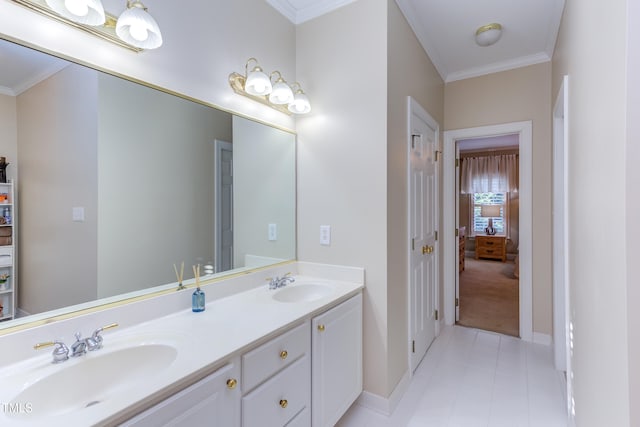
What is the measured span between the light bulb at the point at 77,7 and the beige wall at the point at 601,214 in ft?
5.37

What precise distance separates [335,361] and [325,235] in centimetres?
78

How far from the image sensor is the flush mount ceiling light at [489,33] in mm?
2322

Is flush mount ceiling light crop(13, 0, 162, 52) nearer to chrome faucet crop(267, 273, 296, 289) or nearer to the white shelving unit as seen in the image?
the white shelving unit

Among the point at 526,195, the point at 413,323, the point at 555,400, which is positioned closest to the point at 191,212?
the point at 413,323

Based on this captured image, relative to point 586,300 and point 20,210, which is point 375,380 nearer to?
point 586,300

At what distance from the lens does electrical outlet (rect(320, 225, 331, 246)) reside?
2037 millimetres

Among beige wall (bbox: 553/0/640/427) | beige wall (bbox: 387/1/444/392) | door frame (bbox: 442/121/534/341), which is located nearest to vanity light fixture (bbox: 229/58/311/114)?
beige wall (bbox: 387/1/444/392)

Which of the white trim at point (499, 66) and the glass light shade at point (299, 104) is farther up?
the white trim at point (499, 66)

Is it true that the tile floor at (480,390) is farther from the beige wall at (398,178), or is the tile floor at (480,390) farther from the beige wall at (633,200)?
the beige wall at (633,200)

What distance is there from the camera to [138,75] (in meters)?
1.30

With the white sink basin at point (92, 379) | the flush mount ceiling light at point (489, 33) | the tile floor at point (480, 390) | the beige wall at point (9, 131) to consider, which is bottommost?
the tile floor at point (480, 390)

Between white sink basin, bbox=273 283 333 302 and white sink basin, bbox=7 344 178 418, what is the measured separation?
0.83 metres

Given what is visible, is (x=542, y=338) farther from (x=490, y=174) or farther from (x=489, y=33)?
(x=490, y=174)

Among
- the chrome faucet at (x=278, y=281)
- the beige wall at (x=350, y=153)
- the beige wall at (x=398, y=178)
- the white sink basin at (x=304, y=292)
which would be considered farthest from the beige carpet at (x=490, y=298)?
the chrome faucet at (x=278, y=281)
